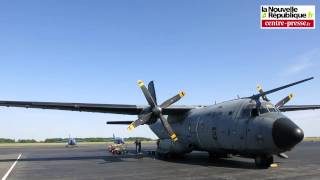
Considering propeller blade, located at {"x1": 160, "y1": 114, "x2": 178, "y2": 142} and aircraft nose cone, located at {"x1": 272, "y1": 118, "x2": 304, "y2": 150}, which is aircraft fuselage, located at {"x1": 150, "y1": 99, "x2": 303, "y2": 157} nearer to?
aircraft nose cone, located at {"x1": 272, "y1": 118, "x2": 304, "y2": 150}

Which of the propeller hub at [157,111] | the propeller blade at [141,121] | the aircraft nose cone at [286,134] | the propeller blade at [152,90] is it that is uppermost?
the propeller blade at [152,90]

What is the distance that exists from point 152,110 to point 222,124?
6102 millimetres

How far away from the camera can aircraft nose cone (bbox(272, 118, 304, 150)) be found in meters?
17.1

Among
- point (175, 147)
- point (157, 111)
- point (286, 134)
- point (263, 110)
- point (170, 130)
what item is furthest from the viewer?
point (175, 147)

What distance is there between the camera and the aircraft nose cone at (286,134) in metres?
17.1

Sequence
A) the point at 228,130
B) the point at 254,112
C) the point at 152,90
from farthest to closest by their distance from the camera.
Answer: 1. the point at 152,90
2. the point at 228,130
3. the point at 254,112

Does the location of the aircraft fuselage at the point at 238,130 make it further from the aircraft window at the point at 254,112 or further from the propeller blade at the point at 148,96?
the propeller blade at the point at 148,96

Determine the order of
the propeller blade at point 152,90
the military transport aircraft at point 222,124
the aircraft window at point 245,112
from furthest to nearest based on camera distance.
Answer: the propeller blade at point 152,90, the aircraft window at point 245,112, the military transport aircraft at point 222,124

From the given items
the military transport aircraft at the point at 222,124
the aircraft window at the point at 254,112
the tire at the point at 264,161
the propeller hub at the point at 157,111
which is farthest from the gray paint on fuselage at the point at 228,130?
the propeller hub at the point at 157,111

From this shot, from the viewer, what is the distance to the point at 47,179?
51.6 ft

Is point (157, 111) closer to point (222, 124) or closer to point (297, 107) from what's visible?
point (222, 124)

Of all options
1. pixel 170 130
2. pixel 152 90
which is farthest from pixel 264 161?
pixel 152 90

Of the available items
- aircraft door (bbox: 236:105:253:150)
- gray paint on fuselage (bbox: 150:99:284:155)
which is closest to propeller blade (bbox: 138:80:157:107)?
gray paint on fuselage (bbox: 150:99:284:155)

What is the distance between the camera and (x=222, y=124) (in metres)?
21.3
